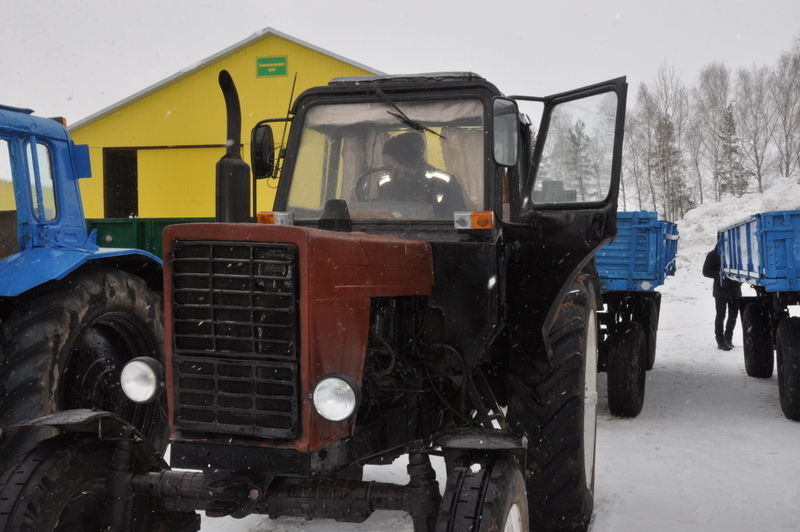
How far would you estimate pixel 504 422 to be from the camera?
3.68 m

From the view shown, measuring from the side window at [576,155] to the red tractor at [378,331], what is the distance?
11 mm

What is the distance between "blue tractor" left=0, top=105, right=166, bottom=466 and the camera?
150 inches

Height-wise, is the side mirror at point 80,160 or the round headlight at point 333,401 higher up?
the side mirror at point 80,160

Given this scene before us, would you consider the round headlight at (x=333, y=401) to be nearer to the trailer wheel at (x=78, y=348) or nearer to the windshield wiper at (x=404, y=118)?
the trailer wheel at (x=78, y=348)

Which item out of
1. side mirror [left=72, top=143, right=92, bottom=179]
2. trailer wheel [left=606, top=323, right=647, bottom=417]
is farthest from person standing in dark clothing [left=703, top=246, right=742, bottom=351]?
side mirror [left=72, top=143, right=92, bottom=179]

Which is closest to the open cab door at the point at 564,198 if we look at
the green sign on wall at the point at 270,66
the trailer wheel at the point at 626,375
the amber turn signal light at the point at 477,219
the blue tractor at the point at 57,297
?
the amber turn signal light at the point at 477,219

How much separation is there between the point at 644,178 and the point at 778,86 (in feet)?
22.8

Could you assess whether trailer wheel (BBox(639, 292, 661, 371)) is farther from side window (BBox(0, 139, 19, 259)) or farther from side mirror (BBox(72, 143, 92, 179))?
side window (BBox(0, 139, 19, 259))

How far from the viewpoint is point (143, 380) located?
9.27 feet

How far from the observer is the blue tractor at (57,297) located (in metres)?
3.80

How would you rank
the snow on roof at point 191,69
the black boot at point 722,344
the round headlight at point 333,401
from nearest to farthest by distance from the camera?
the round headlight at point 333,401 → the black boot at point 722,344 → the snow on roof at point 191,69

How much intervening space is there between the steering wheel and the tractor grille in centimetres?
137

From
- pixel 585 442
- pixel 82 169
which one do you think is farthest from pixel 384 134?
pixel 82 169

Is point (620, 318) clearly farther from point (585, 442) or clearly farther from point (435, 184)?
point (435, 184)
